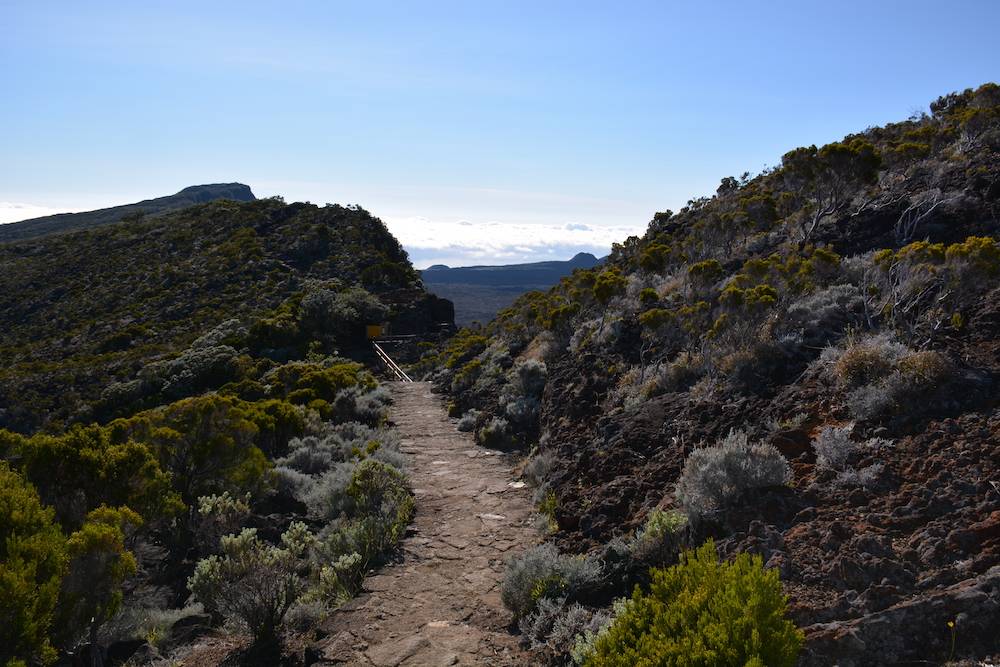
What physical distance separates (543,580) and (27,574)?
12.5ft

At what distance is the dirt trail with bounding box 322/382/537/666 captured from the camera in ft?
16.8

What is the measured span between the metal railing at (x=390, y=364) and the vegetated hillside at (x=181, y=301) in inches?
63.9

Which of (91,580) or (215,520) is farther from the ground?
(91,580)

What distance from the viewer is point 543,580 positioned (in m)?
5.49

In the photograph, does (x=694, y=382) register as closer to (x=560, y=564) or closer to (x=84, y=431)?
(x=560, y=564)

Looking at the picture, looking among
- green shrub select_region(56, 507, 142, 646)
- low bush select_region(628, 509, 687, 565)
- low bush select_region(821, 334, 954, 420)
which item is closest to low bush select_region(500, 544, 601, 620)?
low bush select_region(628, 509, 687, 565)

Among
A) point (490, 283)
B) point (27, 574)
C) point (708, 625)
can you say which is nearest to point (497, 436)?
point (27, 574)

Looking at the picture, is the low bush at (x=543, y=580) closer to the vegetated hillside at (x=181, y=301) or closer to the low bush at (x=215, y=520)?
the low bush at (x=215, y=520)

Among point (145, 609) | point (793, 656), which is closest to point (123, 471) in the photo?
point (145, 609)

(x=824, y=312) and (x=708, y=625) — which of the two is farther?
(x=824, y=312)

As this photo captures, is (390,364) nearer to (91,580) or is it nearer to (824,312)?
(824,312)

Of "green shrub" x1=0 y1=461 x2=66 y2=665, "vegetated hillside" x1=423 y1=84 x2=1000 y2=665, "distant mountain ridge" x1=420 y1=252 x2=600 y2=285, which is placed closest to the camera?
"vegetated hillside" x1=423 y1=84 x2=1000 y2=665

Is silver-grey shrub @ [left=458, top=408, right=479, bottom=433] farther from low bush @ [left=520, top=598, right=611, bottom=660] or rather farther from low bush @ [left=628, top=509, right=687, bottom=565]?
low bush @ [left=520, top=598, right=611, bottom=660]

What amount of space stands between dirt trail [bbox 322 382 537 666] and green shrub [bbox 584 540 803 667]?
154 cm
